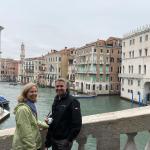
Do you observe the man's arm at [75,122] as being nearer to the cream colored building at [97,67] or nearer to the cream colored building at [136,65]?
the cream colored building at [136,65]

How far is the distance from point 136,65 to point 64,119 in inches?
1423

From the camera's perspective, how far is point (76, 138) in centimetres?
253

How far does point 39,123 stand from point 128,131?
0.70 metres

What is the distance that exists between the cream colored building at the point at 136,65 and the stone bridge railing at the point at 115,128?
3218cm

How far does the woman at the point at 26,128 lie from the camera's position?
2416mm

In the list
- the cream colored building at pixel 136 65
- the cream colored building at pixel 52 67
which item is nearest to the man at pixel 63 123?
the cream colored building at pixel 136 65

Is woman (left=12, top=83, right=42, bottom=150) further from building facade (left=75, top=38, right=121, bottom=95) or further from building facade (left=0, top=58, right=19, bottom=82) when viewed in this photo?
building facade (left=0, top=58, right=19, bottom=82)

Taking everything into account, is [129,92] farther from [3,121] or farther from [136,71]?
[3,121]

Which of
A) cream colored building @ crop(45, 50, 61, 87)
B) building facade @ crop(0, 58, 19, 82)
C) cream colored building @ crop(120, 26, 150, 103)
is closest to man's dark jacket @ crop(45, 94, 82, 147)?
cream colored building @ crop(120, 26, 150, 103)

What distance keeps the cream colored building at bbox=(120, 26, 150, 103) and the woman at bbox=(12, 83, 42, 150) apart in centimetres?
3224

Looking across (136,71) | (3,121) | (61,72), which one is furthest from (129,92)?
(61,72)

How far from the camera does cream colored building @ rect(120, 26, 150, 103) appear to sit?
35719mm

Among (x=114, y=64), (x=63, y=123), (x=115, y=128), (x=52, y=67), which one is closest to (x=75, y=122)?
(x=63, y=123)

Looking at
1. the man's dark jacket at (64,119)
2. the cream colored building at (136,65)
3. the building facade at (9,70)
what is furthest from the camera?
the building facade at (9,70)
